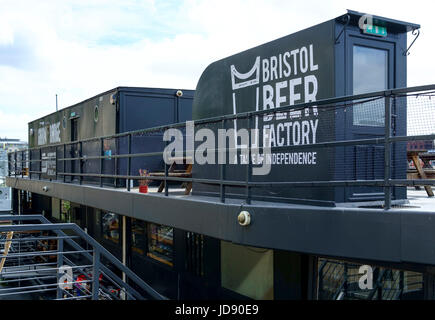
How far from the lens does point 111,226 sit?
10.8 m

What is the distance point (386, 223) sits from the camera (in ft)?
13.1

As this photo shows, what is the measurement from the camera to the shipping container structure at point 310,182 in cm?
415

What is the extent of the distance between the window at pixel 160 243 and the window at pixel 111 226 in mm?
1476

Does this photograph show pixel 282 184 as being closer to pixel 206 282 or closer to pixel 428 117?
pixel 428 117

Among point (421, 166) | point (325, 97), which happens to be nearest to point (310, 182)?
point (325, 97)

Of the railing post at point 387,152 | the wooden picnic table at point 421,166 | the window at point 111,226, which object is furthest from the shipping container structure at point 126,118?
the railing post at point 387,152

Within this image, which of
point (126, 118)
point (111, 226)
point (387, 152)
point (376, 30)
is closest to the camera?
point (387, 152)

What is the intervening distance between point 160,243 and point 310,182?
4.87m

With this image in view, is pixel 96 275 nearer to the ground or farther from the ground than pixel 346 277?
Answer: nearer to the ground

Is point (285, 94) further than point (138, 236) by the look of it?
No

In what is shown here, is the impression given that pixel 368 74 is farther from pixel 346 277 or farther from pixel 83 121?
pixel 83 121

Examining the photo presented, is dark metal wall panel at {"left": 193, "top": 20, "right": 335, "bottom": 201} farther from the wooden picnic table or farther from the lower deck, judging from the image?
the wooden picnic table

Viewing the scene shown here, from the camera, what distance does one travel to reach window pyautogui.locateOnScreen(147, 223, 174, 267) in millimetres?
8375

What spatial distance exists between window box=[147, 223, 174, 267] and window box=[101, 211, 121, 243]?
1.48 metres
